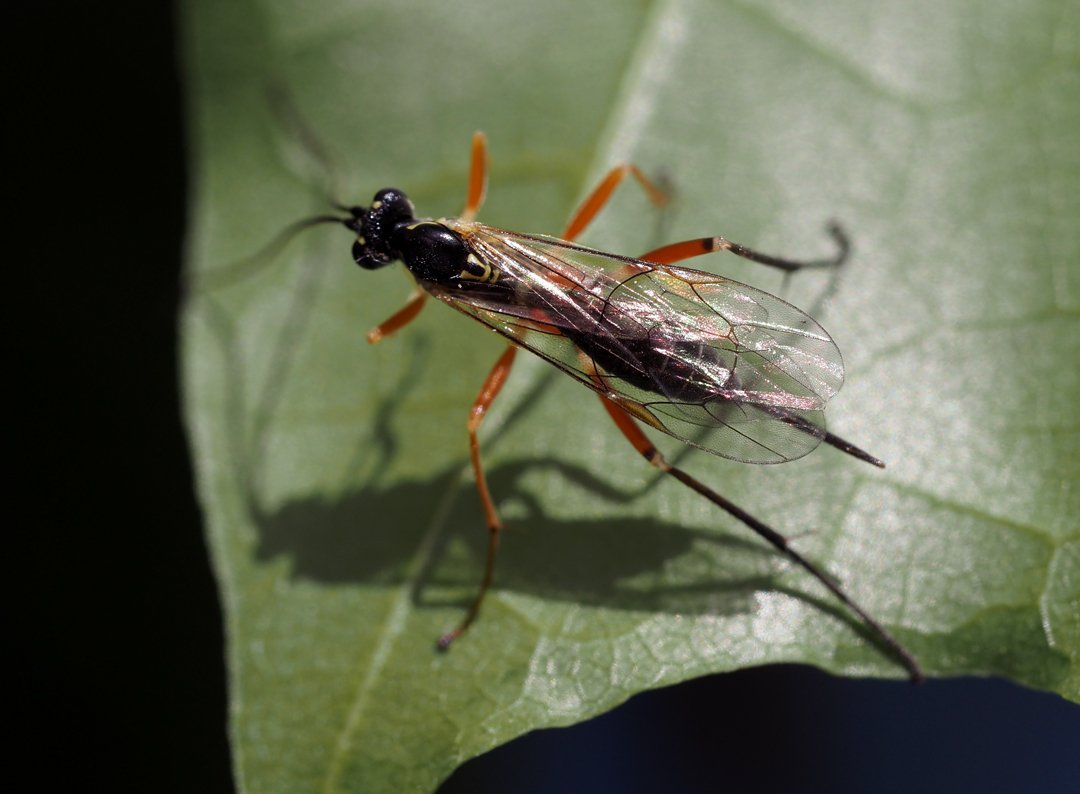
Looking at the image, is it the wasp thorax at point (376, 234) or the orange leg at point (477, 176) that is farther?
the orange leg at point (477, 176)

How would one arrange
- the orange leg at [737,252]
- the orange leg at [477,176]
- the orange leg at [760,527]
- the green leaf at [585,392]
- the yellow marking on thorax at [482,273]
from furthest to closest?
the orange leg at [477,176], the yellow marking on thorax at [482,273], the orange leg at [737,252], the green leaf at [585,392], the orange leg at [760,527]

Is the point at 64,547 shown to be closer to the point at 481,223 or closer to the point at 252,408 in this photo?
the point at 252,408

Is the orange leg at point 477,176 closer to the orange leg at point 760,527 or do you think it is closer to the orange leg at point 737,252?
the orange leg at point 737,252

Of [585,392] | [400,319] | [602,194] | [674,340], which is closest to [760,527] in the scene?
[674,340]

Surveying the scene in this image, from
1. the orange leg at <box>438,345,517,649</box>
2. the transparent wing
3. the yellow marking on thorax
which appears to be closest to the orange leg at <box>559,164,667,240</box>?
the transparent wing

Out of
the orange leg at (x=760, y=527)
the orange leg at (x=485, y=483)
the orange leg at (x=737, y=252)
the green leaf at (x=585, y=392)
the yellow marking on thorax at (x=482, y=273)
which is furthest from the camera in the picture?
the yellow marking on thorax at (x=482, y=273)

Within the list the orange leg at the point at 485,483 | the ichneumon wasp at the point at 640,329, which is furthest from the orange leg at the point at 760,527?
the orange leg at the point at 485,483

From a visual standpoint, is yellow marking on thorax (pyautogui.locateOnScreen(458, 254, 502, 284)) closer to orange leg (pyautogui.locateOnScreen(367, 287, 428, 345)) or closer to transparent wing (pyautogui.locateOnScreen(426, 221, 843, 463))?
transparent wing (pyautogui.locateOnScreen(426, 221, 843, 463))
